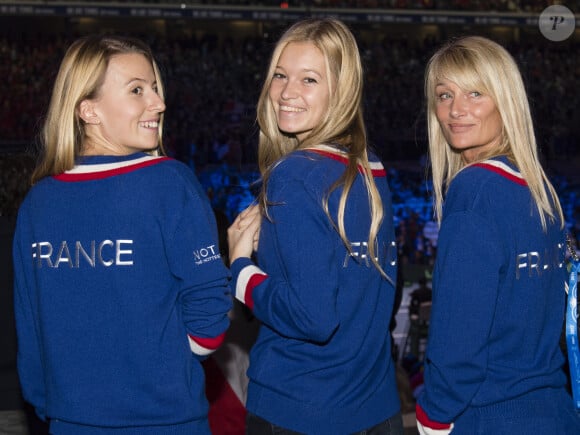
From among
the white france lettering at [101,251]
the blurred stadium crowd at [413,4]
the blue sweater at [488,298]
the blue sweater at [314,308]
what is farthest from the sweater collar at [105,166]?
the blurred stadium crowd at [413,4]

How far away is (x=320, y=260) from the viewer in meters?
1.34

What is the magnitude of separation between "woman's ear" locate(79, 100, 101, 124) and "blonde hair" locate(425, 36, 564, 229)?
0.59m

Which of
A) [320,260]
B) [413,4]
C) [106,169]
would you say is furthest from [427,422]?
[413,4]

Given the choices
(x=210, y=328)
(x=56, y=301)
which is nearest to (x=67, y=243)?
(x=56, y=301)

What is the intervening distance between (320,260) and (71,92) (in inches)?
18.6

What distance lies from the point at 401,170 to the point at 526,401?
15.5 meters

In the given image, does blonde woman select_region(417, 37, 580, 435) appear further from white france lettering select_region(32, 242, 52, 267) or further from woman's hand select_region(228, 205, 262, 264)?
white france lettering select_region(32, 242, 52, 267)

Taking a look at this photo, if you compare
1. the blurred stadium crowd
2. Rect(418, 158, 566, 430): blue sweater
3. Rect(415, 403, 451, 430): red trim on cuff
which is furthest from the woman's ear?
the blurred stadium crowd

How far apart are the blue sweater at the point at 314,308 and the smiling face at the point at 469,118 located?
0.76 ft

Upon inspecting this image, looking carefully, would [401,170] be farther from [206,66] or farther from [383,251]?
Result: [383,251]

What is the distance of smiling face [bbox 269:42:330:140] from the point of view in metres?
1.48

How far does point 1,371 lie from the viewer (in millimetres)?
3049

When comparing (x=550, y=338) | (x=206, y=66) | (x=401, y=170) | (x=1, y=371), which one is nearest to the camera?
(x=550, y=338)

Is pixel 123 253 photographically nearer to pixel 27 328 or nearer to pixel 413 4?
pixel 27 328
